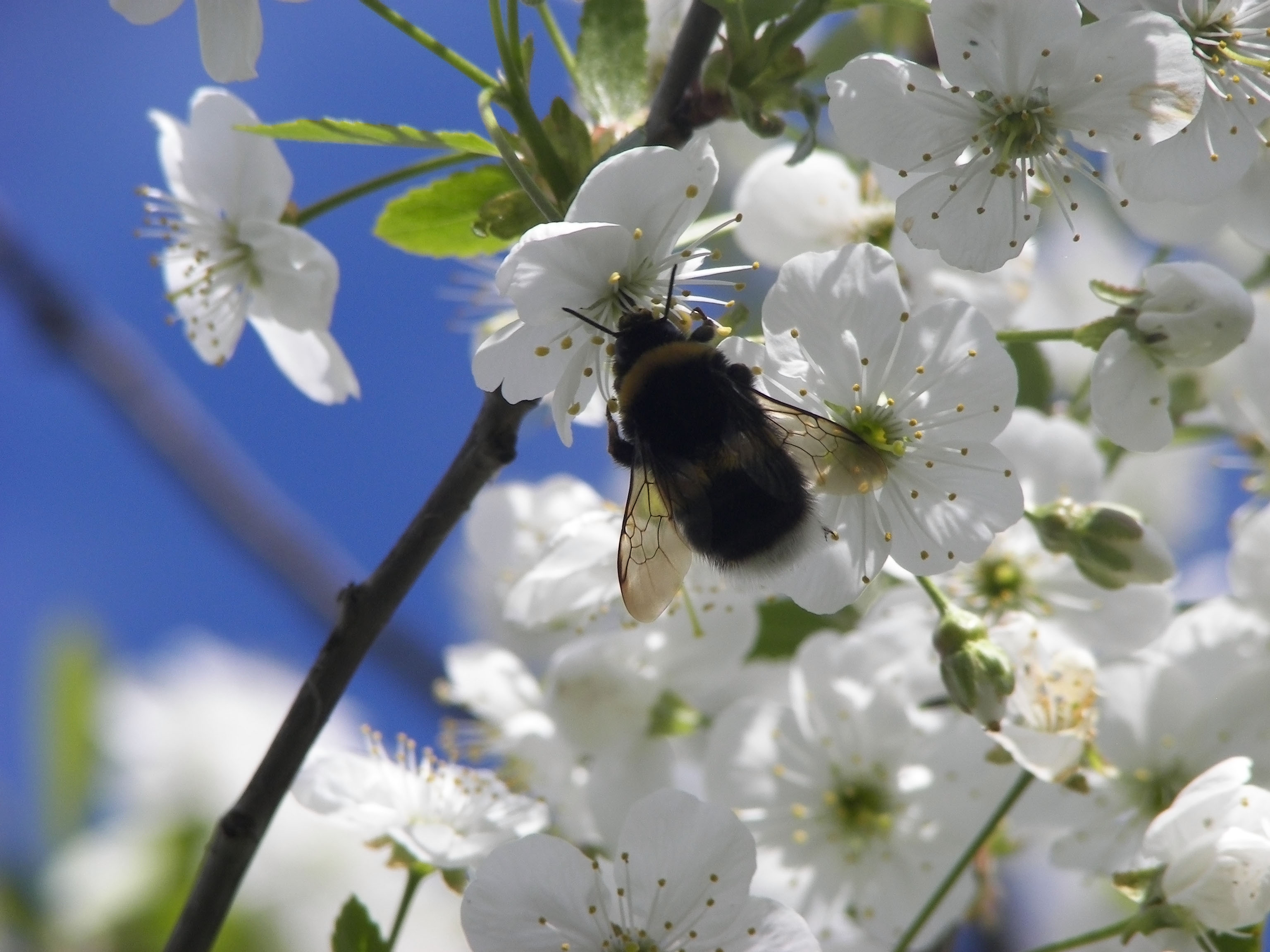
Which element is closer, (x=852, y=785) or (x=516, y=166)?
(x=516, y=166)

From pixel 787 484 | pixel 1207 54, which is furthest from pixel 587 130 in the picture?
pixel 1207 54

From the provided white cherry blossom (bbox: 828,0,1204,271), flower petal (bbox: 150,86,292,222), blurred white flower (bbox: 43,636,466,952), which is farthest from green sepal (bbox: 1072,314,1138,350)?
blurred white flower (bbox: 43,636,466,952)

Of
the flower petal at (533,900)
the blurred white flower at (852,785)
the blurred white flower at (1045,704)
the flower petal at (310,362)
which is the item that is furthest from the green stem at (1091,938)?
the flower petal at (310,362)

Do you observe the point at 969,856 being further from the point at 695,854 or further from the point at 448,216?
the point at 448,216

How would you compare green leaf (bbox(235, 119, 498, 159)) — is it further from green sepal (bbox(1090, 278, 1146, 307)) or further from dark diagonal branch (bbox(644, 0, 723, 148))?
green sepal (bbox(1090, 278, 1146, 307))

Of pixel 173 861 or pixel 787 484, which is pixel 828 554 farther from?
pixel 173 861

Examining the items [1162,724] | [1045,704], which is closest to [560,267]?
[1045,704]
